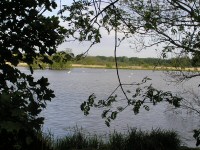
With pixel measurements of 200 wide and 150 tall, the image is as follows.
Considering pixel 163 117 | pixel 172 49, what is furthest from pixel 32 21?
pixel 163 117

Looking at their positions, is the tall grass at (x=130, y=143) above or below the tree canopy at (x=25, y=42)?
below

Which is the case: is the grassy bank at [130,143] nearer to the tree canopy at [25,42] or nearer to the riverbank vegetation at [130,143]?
the riverbank vegetation at [130,143]

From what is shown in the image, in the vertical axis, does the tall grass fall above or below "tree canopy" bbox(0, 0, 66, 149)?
below

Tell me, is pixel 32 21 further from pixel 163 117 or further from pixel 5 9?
pixel 163 117

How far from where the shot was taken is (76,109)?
1127 inches

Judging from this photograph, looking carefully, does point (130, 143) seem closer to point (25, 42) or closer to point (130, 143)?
point (130, 143)

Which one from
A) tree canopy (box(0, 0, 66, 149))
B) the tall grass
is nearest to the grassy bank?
the tall grass

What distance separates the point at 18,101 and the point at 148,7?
8.04 meters

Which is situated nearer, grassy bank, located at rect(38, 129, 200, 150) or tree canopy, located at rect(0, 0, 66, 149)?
tree canopy, located at rect(0, 0, 66, 149)

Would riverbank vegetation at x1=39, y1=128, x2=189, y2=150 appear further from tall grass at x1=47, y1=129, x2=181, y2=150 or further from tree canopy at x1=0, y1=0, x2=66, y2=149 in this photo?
tree canopy at x1=0, y1=0, x2=66, y2=149

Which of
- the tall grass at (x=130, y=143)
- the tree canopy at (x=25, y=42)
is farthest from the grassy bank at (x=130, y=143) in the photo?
the tree canopy at (x=25, y=42)

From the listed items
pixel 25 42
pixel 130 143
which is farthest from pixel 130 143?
pixel 25 42

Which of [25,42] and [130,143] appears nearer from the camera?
[25,42]

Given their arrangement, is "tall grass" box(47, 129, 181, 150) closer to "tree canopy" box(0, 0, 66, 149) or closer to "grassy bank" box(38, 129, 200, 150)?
"grassy bank" box(38, 129, 200, 150)
